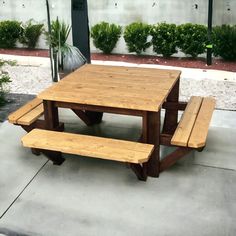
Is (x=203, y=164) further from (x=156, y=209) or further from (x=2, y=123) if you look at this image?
(x=2, y=123)

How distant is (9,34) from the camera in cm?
842

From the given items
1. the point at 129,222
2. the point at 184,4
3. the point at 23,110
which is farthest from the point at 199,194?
the point at 184,4

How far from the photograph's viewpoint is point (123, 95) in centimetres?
353

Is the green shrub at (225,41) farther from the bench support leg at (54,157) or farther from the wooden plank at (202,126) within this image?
the bench support leg at (54,157)

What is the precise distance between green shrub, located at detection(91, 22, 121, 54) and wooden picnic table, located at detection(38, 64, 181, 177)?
11.3ft

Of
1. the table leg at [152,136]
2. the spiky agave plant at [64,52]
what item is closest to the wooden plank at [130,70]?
the table leg at [152,136]

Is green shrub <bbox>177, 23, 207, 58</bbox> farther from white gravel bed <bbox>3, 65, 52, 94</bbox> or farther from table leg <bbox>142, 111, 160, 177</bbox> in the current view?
table leg <bbox>142, 111, 160, 177</bbox>

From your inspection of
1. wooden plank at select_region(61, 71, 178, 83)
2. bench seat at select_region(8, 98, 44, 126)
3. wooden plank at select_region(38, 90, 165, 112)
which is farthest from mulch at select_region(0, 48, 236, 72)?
wooden plank at select_region(38, 90, 165, 112)

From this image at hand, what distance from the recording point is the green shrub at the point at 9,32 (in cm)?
836

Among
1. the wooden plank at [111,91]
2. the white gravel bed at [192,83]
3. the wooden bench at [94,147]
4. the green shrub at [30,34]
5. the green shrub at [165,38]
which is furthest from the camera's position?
the green shrub at [30,34]

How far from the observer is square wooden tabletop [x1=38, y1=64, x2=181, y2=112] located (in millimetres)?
3359

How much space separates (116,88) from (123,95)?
0.24 meters

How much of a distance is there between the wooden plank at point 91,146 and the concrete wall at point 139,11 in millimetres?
4712

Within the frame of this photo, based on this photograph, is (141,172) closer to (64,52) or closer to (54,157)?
(54,157)
